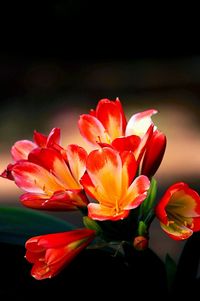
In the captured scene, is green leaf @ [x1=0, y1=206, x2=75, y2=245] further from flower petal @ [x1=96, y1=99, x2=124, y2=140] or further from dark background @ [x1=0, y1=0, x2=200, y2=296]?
dark background @ [x1=0, y1=0, x2=200, y2=296]

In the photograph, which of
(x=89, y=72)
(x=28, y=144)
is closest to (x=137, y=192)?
(x=28, y=144)

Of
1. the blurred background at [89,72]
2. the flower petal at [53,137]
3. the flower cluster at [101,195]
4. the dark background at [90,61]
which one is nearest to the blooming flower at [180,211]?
the flower cluster at [101,195]

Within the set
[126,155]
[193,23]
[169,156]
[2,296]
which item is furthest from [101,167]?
[193,23]

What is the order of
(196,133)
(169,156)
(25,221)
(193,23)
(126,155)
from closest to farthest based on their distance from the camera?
(126,155) → (25,221) → (169,156) → (196,133) → (193,23)

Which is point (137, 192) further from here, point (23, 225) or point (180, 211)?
point (23, 225)

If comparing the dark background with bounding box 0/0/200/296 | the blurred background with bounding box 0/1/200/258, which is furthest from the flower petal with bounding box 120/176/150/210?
the dark background with bounding box 0/0/200/296

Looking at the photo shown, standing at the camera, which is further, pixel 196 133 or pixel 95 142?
pixel 196 133

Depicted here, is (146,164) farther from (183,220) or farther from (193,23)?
(193,23)
